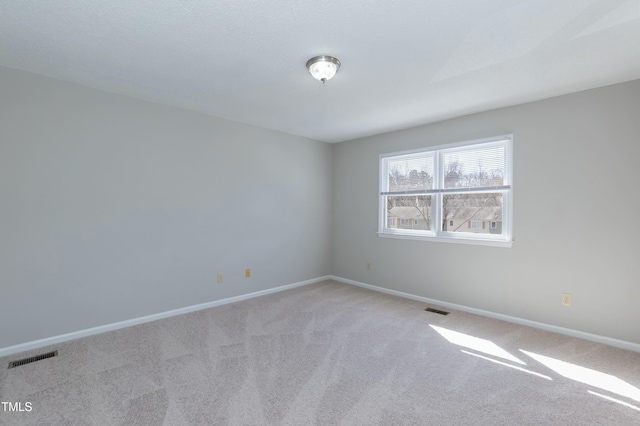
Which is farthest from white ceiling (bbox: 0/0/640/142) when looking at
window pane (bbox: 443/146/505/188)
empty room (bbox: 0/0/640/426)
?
window pane (bbox: 443/146/505/188)

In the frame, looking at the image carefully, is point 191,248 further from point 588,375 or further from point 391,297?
→ point 588,375

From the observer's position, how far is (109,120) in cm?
311

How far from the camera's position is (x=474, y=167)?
3.78 m

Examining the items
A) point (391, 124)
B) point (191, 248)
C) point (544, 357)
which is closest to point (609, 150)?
point (544, 357)

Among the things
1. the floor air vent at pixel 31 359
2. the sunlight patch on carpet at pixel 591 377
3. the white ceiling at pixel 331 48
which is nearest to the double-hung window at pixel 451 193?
the white ceiling at pixel 331 48

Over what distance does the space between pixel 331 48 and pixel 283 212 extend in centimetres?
281

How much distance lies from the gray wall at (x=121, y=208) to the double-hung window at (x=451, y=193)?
170 cm

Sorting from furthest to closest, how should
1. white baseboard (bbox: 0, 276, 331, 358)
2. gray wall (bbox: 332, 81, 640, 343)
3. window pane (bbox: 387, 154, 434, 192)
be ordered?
window pane (bbox: 387, 154, 434, 192) < gray wall (bbox: 332, 81, 640, 343) < white baseboard (bbox: 0, 276, 331, 358)

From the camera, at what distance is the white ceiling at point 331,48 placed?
1.82 meters

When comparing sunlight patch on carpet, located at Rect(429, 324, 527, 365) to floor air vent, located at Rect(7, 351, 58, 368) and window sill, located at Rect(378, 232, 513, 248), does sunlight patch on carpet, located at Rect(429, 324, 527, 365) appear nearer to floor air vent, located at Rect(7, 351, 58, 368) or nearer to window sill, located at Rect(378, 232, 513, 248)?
window sill, located at Rect(378, 232, 513, 248)

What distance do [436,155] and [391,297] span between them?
209 centimetres

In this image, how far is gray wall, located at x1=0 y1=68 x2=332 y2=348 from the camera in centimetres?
267

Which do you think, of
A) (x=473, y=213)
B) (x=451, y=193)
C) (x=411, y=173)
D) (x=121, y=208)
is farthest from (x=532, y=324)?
(x=121, y=208)

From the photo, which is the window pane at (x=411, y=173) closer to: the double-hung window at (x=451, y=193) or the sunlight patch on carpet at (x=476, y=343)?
the double-hung window at (x=451, y=193)
